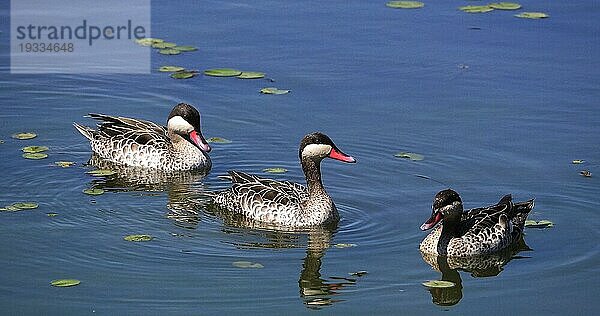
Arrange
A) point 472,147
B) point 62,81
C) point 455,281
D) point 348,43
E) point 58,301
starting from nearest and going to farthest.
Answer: point 58,301 → point 455,281 → point 472,147 → point 62,81 → point 348,43

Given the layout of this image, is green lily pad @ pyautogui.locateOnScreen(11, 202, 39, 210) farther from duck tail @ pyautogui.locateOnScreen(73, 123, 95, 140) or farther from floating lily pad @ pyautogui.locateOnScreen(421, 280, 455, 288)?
floating lily pad @ pyautogui.locateOnScreen(421, 280, 455, 288)

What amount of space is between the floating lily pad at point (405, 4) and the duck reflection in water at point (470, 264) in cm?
867

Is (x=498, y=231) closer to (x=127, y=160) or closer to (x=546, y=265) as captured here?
(x=546, y=265)

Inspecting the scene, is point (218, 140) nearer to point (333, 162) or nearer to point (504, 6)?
point (333, 162)

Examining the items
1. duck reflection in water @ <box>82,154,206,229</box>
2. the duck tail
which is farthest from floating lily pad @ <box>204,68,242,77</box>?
duck reflection in water @ <box>82,154,206,229</box>

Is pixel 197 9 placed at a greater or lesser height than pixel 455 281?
greater

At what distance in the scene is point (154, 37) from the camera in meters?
19.6

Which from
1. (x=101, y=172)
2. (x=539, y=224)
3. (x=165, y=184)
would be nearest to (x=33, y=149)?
(x=101, y=172)

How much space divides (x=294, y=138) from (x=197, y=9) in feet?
18.8

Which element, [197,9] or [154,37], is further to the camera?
[197,9]

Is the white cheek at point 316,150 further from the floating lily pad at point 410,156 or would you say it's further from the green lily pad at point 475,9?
the green lily pad at point 475,9

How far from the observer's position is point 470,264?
12836 millimetres

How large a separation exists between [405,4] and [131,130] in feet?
22.6

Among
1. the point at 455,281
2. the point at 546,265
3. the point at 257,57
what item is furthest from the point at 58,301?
the point at 257,57
